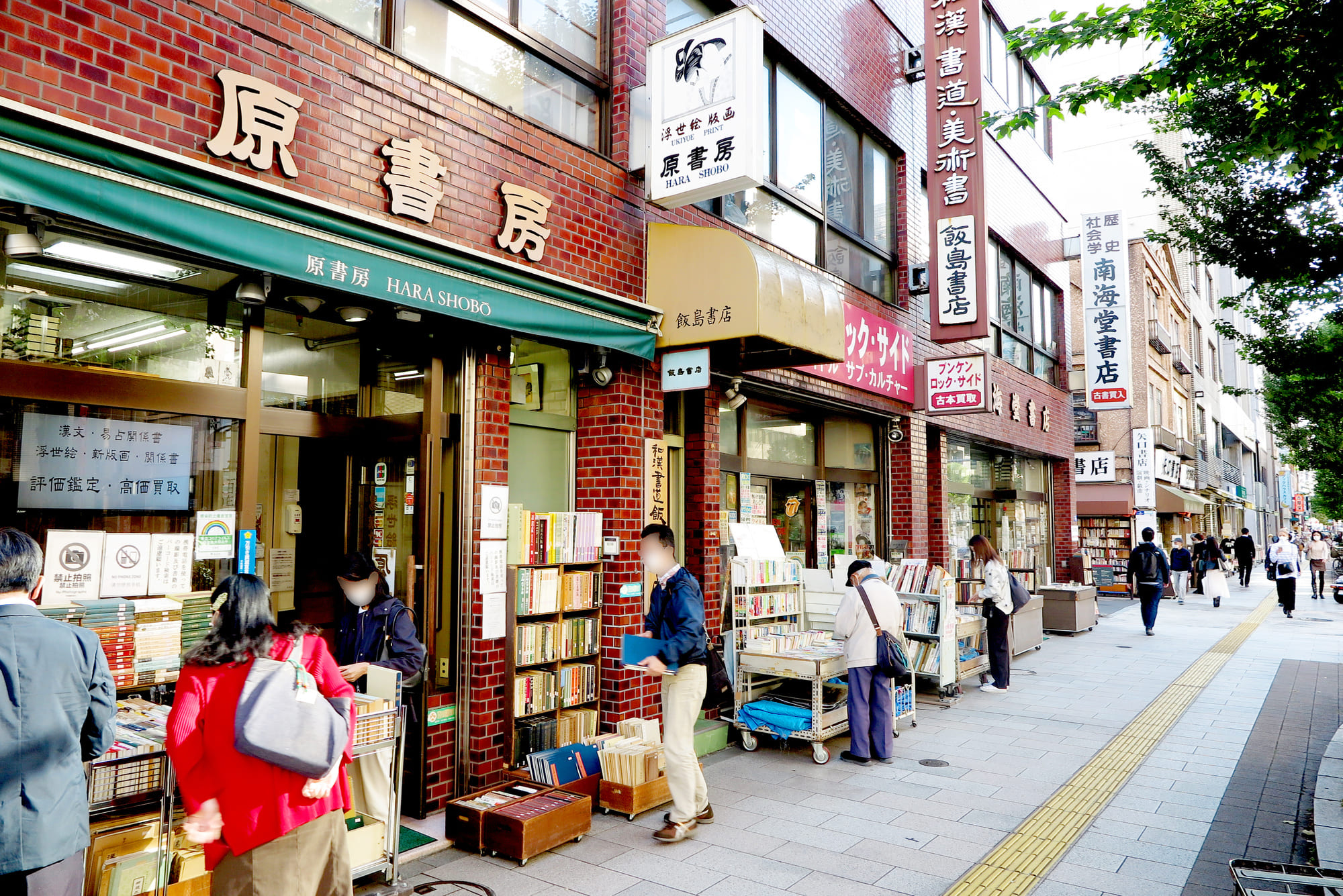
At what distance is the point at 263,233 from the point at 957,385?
1013cm

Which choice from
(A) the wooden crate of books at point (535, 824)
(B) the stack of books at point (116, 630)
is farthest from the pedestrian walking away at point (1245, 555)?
(B) the stack of books at point (116, 630)

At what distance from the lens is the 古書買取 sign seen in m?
4.37

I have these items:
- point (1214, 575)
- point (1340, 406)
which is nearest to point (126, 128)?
point (1340, 406)

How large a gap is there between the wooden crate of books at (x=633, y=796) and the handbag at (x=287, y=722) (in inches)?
126

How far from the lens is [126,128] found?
4.12 m

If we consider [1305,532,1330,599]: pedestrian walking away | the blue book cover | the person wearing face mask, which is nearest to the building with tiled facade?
the person wearing face mask

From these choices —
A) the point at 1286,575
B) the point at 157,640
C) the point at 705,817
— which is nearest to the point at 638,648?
the point at 705,817

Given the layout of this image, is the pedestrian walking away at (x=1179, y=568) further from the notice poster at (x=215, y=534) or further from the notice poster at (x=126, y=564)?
the notice poster at (x=126, y=564)

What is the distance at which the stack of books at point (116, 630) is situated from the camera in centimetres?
442

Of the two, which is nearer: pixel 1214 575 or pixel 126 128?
pixel 126 128

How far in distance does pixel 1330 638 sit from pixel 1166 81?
593 inches

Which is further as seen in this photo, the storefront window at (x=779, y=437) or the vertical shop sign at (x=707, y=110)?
the storefront window at (x=779, y=437)

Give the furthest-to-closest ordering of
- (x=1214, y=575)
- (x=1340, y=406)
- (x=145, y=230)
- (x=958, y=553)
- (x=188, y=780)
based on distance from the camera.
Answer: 1. (x=1214, y=575)
2. (x=958, y=553)
3. (x=1340, y=406)
4. (x=145, y=230)
5. (x=188, y=780)

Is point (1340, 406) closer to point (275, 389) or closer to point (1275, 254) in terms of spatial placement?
point (1275, 254)
